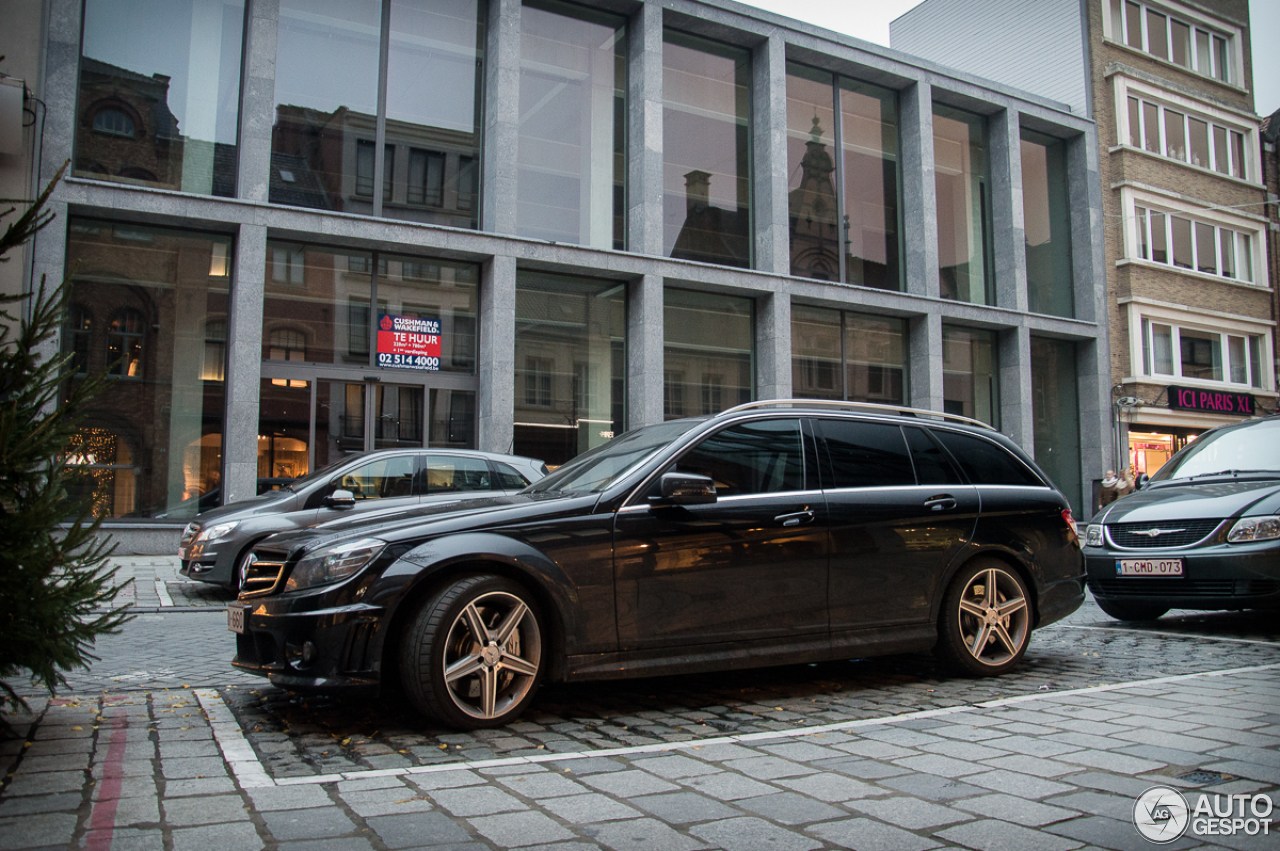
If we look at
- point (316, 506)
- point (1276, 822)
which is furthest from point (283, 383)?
point (1276, 822)

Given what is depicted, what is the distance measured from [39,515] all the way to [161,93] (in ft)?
45.6

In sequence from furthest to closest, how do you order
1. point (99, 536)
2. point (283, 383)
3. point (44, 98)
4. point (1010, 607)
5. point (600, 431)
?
point (600, 431) → point (283, 383) → point (44, 98) → point (1010, 607) → point (99, 536)

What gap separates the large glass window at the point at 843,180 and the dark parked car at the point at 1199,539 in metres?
12.1

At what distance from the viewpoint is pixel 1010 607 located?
Result: 237 inches

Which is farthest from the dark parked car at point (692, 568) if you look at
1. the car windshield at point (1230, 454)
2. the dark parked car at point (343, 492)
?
the dark parked car at point (343, 492)

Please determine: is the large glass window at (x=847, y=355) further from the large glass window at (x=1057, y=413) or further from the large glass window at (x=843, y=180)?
the large glass window at (x=1057, y=413)

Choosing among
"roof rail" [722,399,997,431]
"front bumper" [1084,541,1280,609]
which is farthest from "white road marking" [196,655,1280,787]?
"front bumper" [1084,541,1280,609]

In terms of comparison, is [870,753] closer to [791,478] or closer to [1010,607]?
[791,478]

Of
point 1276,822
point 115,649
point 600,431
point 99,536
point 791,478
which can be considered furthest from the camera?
point 600,431

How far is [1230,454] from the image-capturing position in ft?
28.9

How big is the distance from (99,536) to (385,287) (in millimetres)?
13058

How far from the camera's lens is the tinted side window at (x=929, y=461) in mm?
5930

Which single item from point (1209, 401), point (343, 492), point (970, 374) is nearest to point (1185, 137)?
point (1209, 401)

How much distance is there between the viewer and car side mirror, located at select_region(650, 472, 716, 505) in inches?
188
